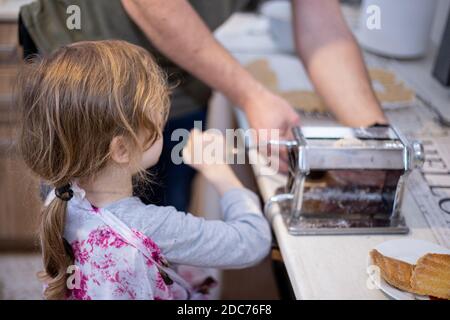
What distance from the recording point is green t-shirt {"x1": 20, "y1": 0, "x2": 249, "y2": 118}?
28.2 inches

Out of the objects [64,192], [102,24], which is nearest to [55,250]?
[64,192]

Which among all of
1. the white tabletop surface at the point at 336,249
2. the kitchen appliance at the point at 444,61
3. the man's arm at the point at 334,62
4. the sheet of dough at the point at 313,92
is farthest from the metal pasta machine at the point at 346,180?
the kitchen appliance at the point at 444,61

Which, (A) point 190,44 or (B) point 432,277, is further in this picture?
(A) point 190,44

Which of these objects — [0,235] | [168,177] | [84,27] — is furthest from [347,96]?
[0,235]

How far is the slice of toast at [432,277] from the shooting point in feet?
1.94

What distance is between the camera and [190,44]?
792 millimetres

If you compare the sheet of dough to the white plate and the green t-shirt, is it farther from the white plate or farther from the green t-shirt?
the white plate

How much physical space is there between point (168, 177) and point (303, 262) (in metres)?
0.25

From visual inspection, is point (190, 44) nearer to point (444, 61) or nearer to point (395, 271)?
point (395, 271)

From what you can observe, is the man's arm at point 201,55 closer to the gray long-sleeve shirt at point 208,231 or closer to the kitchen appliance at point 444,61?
the gray long-sleeve shirt at point 208,231

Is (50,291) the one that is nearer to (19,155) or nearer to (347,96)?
(19,155)

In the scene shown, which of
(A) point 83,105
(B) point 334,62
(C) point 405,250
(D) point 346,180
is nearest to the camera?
(A) point 83,105

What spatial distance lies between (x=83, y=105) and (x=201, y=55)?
29 cm

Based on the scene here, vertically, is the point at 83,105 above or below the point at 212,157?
above
